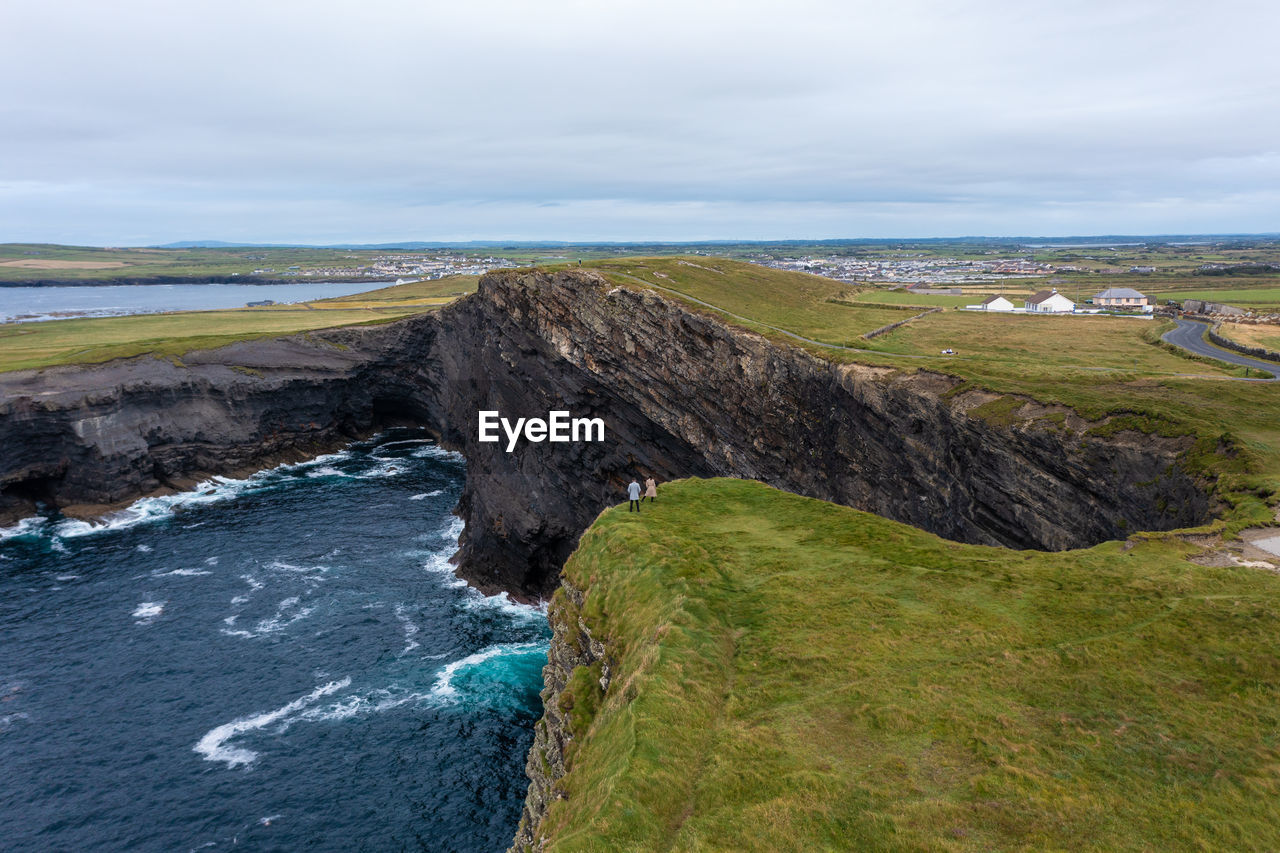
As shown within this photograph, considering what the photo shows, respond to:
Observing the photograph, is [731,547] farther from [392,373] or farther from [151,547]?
[392,373]

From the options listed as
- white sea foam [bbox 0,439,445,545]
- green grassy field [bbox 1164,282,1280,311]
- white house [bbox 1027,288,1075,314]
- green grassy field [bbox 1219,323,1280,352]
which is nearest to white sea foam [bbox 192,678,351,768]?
white sea foam [bbox 0,439,445,545]

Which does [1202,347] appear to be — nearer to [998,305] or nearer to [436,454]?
[998,305]

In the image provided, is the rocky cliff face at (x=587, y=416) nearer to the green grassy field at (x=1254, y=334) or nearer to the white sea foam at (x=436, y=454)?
the white sea foam at (x=436, y=454)

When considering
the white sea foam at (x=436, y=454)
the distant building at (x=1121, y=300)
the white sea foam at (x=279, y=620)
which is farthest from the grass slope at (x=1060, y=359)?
the white sea foam at (x=279, y=620)

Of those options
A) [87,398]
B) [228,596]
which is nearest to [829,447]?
[228,596]

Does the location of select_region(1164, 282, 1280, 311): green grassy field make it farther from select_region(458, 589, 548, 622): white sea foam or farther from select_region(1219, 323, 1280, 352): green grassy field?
select_region(458, 589, 548, 622): white sea foam

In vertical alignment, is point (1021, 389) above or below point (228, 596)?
above
